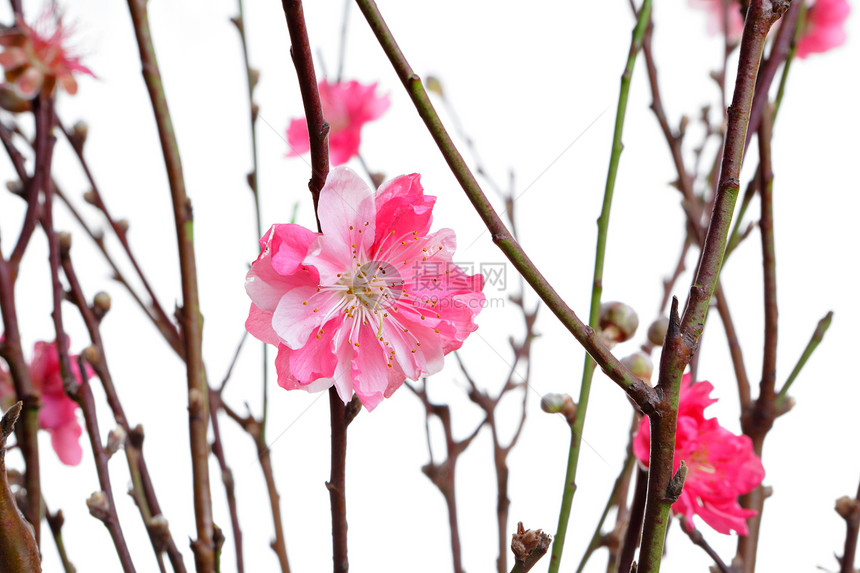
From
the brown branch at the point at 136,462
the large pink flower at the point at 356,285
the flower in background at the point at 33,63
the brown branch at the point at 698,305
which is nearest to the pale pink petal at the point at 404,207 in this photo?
the large pink flower at the point at 356,285

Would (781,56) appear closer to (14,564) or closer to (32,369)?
(14,564)

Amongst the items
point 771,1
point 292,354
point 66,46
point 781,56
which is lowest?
point 292,354

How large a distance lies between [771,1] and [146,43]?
37 cm

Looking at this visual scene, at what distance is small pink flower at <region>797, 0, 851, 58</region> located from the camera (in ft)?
2.54

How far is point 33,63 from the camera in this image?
21.0 inches

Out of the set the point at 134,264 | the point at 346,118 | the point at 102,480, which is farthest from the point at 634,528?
the point at 346,118

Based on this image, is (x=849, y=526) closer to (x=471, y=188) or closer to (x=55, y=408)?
(x=471, y=188)

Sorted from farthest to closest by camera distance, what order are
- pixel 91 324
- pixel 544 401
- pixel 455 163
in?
pixel 91 324
pixel 544 401
pixel 455 163

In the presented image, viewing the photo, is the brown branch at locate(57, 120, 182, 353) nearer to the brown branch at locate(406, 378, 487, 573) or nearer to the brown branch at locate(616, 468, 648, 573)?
the brown branch at locate(406, 378, 487, 573)

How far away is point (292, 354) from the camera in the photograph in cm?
32

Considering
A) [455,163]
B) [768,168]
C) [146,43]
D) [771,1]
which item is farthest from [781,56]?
[146,43]

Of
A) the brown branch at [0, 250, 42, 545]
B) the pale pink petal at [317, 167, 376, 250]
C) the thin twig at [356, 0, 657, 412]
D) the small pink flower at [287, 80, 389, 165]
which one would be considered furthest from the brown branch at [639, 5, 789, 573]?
the small pink flower at [287, 80, 389, 165]

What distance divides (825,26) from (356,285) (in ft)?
2.32

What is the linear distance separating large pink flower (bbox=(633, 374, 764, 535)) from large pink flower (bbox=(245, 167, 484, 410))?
19 cm
